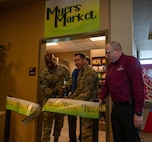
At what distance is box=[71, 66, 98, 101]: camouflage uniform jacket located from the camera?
2.64 metres

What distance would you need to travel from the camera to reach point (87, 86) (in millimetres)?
2662

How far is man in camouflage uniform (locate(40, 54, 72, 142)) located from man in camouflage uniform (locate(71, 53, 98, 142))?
0.32 metres

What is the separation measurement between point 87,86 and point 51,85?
2.17ft

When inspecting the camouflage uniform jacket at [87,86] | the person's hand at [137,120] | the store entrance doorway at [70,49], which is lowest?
the person's hand at [137,120]

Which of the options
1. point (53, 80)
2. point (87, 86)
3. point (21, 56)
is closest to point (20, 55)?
point (21, 56)

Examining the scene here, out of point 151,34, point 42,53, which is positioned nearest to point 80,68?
point 42,53

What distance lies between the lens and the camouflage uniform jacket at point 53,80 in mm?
2910

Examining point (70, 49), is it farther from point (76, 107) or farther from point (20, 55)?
point (76, 107)

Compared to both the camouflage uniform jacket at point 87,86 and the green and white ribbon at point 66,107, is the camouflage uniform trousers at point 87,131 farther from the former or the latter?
the green and white ribbon at point 66,107

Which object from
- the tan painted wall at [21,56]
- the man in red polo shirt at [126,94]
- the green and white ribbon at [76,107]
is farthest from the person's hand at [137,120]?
the tan painted wall at [21,56]

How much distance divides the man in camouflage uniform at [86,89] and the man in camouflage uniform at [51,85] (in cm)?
32

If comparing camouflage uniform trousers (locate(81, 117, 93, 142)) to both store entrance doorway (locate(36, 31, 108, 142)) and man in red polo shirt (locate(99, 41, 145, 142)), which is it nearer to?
store entrance doorway (locate(36, 31, 108, 142))

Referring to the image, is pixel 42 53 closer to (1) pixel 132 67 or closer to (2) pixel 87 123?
(2) pixel 87 123

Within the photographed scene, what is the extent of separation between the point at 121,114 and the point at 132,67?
0.49 m
